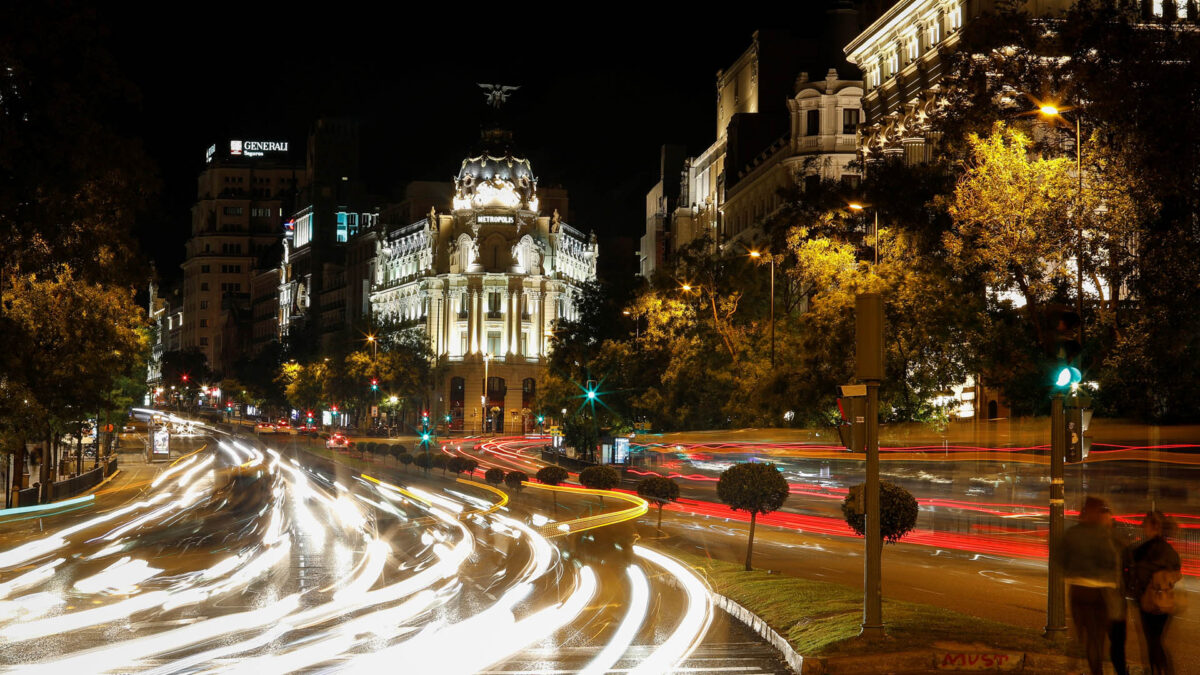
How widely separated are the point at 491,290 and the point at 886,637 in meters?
123

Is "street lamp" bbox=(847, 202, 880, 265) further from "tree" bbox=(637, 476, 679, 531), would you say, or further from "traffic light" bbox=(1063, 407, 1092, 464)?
"traffic light" bbox=(1063, 407, 1092, 464)

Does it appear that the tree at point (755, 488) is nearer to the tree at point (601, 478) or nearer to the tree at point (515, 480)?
the tree at point (601, 478)

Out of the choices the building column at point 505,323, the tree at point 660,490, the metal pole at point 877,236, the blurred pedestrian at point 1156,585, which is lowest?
the tree at point 660,490

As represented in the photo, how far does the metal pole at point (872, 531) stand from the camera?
1422 cm

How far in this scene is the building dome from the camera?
136125mm

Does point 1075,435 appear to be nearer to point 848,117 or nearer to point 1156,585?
point 1156,585

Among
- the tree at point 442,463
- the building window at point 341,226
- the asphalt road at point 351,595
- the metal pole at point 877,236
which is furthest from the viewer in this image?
the building window at point 341,226

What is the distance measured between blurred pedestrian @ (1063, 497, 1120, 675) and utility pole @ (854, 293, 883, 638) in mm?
2045

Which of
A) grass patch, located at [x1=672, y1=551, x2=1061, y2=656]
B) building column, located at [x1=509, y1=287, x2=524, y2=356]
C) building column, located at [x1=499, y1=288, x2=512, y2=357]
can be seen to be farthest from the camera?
building column, located at [x1=499, y1=288, x2=512, y2=357]

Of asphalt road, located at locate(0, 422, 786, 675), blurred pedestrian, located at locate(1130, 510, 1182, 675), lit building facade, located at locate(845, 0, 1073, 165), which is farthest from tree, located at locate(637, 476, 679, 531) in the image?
lit building facade, located at locate(845, 0, 1073, 165)

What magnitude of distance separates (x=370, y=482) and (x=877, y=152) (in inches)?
1113

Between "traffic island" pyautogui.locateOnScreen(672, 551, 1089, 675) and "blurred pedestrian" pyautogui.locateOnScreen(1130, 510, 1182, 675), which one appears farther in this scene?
"traffic island" pyautogui.locateOnScreen(672, 551, 1089, 675)

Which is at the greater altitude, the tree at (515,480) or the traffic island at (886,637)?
the traffic island at (886,637)

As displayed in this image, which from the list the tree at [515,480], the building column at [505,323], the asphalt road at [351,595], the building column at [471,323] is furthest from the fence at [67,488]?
the building column at [505,323]
